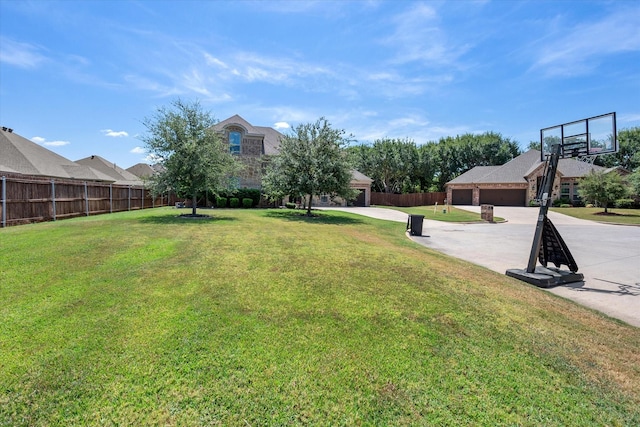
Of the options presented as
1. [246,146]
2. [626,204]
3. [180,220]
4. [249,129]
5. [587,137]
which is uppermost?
[249,129]

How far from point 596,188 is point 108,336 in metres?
35.6

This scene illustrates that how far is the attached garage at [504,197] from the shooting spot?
37.9 m

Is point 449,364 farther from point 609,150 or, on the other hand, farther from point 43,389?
point 609,150

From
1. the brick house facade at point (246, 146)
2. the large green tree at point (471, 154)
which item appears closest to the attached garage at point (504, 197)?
the large green tree at point (471, 154)

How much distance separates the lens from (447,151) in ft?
161

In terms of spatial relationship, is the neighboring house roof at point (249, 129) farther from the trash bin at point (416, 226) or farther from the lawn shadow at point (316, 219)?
the trash bin at point (416, 226)

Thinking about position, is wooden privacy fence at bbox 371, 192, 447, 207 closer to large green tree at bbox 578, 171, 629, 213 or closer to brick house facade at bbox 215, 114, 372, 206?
brick house facade at bbox 215, 114, 372, 206

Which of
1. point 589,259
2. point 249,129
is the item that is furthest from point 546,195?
point 249,129

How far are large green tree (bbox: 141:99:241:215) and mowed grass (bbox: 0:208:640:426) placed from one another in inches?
362

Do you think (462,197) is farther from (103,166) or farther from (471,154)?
(103,166)

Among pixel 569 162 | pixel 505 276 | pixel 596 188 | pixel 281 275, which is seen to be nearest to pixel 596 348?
pixel 505 276

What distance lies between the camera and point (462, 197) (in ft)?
137

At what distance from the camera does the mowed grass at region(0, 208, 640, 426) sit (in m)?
2.80

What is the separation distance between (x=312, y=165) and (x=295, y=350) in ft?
50.0
